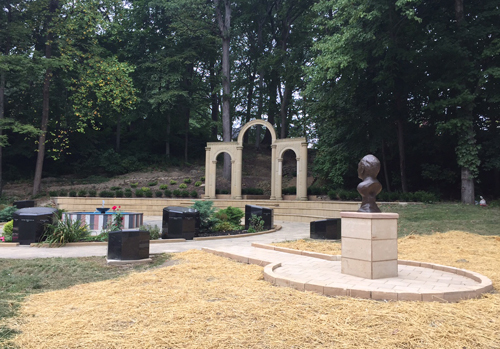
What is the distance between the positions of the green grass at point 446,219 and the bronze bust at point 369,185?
5665 mm

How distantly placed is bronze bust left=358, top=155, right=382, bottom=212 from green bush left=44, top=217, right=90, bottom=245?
24.1ft

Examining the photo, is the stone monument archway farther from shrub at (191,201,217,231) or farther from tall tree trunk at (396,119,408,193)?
shrub at (191,201,217,231)

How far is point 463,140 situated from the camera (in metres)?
15.6

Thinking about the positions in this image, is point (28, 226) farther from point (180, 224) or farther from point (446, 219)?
point (446, 219)

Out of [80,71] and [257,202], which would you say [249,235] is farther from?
[80,71]

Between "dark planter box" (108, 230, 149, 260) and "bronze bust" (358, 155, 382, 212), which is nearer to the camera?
"bronze bust" (358, 155, 382, 212)

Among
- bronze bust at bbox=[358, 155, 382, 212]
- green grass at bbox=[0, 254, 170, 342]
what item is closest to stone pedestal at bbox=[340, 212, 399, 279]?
bronze bust at bbox=[358, 155, 382, 212]

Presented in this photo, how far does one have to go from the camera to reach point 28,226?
933cm

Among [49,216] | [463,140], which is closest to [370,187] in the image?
[49,216]

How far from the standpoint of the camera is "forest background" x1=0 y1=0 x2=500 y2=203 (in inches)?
641

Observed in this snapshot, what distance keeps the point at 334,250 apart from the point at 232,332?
17.9ft

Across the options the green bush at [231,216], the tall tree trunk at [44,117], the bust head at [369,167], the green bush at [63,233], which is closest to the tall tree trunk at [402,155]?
the green bush at [231,216]

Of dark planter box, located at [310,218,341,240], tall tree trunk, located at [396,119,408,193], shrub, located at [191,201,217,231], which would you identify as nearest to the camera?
dark planter box, located at [310,218,341,240]

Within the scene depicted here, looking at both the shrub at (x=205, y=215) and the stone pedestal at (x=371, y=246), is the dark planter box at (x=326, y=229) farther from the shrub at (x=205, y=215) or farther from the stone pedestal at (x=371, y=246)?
the stone pedestal at (x=371, y=246)
